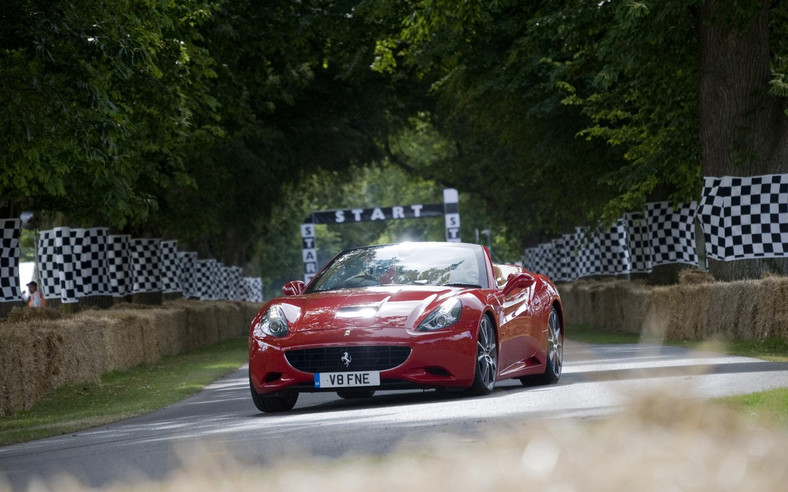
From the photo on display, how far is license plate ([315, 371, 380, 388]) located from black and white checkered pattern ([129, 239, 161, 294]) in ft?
91.4

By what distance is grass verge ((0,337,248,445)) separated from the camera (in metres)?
13.2

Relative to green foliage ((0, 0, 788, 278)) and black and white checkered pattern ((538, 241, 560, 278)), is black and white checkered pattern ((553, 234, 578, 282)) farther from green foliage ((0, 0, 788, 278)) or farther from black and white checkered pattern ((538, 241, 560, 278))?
green foliage ((0, 0, 788, 278))

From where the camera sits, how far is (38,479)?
25.9 ft

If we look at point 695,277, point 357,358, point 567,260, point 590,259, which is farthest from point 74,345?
point 567,260

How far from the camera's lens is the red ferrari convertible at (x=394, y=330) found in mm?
11477

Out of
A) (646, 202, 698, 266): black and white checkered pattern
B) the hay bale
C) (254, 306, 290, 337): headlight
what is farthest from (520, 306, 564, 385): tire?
(646, 202, 698, 266): black and white checkered pattern

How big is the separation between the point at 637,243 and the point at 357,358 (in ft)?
75.4

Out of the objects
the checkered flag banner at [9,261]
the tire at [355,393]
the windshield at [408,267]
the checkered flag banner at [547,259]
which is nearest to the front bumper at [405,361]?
the tire at [355,393]

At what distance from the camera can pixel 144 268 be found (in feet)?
128

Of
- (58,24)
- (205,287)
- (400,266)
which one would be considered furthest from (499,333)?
(205,287)

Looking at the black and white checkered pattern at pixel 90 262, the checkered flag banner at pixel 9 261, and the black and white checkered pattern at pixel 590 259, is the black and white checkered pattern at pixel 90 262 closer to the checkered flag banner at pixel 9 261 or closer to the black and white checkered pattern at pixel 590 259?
the checkered flag banner at pixel 9 261

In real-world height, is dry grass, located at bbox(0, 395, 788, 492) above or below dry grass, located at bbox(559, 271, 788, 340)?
above

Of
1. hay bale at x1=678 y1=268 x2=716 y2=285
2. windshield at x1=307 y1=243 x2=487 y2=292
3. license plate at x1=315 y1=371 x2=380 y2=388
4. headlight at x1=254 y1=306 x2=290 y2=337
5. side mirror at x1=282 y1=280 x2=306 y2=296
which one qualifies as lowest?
license plate at x1=315 y1=371 x2=380 y2=388

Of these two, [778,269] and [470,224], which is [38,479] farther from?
[470,224]
